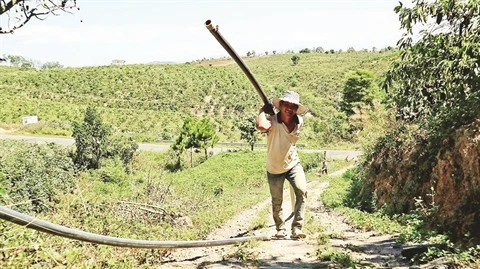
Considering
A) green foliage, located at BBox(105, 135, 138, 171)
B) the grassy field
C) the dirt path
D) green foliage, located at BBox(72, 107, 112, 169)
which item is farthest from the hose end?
green foliage, located at BBox(105, 135, 138, 171)

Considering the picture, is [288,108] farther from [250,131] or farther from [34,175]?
[250,131]

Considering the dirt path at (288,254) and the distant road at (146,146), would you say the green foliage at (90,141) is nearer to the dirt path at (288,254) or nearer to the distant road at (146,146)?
the distant road at (146,146)

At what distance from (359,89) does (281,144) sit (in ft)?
143

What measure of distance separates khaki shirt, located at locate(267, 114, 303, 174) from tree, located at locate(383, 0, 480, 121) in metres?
2.75

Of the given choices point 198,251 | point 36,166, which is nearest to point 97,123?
point 36,166

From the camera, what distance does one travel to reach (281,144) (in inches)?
252

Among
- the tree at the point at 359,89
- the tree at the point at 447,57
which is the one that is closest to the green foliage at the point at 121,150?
the tree at the point at 359,89

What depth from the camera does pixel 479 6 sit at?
6430 mm

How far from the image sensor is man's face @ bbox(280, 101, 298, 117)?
634cm

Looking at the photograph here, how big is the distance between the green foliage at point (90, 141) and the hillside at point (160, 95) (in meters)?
14.7

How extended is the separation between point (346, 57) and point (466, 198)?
80419mm

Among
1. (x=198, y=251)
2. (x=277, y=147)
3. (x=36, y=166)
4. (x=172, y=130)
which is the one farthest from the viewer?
(x=172, y=130)

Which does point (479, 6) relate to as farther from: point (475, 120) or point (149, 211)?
point (149, 211)

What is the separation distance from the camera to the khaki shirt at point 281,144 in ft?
20.9
